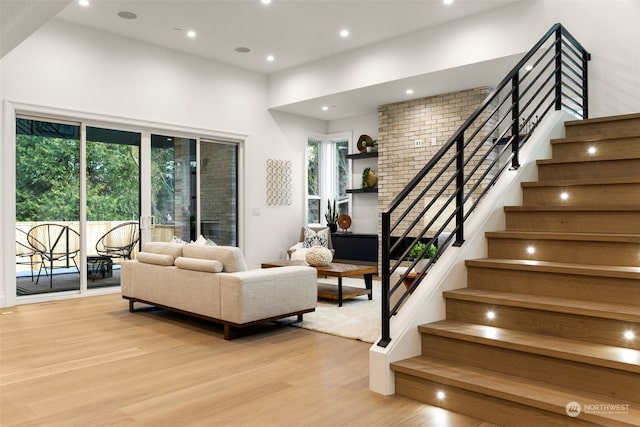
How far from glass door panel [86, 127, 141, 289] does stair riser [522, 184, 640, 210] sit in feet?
16.7

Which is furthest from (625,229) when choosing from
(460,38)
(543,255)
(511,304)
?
(460,38)

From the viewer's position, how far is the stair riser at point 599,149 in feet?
10.8

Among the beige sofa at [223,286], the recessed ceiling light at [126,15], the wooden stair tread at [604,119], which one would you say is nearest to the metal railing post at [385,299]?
the beige sofa at [223,286]

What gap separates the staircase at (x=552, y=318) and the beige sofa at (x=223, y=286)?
165 cm

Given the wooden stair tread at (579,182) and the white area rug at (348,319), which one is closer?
the wooden stair tread at (579,182)

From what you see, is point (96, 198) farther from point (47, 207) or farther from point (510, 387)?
point (510, 387)

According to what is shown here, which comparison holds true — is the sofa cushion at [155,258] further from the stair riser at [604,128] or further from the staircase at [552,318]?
the stair riser at [604,128]

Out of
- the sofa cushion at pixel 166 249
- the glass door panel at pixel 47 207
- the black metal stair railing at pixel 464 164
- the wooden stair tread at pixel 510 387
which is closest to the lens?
the wooden stair tread at pixel 510 387

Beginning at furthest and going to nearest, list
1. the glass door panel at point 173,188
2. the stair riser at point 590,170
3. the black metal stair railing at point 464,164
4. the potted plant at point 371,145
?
the potted plant at point 371,145 → the glass door panel at point 173,188 → the stair riser at point 590,170 → the black metal stair railing at point 464,164

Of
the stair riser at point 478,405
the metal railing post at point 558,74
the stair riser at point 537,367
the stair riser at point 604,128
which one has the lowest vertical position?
the stair riser at point 478,405

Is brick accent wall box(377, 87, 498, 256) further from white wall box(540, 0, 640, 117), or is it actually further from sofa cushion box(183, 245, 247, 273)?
sofa cushion box(183, 245, 247, 273)

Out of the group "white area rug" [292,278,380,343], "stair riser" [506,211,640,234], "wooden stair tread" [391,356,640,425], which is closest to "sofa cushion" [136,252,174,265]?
"white area rug" [292,278,380,343]

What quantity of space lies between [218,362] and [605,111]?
480cm

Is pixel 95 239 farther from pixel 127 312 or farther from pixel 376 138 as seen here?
pixel 376 138
